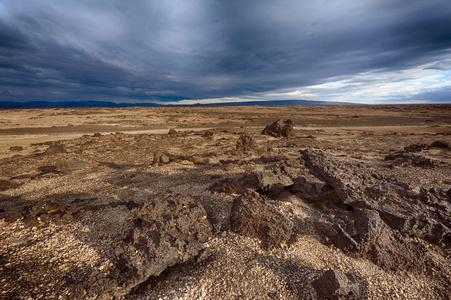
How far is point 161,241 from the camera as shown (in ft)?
11.3

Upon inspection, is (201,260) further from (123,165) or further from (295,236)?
(123,165)

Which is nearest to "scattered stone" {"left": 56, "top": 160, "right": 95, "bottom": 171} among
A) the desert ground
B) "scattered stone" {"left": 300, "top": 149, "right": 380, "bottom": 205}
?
the desert ground

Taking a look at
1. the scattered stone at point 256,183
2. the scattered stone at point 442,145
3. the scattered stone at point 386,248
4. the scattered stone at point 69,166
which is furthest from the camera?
the scattered stone at point 442,145

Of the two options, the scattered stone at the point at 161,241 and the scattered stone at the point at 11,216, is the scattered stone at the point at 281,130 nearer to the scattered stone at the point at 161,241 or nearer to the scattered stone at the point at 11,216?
the scattered stone at the point at 161,241

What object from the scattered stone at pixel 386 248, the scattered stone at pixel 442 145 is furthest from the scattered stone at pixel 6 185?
the scattered stone at pixel 442 145

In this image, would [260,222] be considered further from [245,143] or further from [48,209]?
[245,143]

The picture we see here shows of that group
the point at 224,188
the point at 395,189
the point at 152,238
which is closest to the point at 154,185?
the point at 224,188

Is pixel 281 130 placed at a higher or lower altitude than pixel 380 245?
higher

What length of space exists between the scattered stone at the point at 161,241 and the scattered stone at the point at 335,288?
5.88ft

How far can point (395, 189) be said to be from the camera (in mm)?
5125

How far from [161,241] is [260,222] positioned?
1817mm

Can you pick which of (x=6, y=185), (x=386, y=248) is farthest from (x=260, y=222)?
(x=6, y=185)

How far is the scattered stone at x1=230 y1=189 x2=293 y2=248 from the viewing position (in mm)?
3975

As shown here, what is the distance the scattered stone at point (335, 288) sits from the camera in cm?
282
